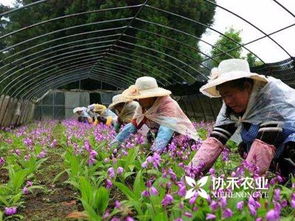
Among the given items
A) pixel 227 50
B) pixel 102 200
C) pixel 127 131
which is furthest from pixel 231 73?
pixel 227 50

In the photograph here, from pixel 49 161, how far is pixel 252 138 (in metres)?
3.56

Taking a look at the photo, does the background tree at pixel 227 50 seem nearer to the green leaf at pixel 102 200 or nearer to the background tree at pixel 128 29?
the background tree at pixel 128 29

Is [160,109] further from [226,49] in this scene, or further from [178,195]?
[226,49]

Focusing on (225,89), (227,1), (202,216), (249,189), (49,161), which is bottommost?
(49,161)

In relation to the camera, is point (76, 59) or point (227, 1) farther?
point (76, 59)

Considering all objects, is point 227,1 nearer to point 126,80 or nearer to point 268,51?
point 268,51

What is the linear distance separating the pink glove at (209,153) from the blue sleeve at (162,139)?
3.09ft

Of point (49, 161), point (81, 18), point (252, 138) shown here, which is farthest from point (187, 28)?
point (252, 138)

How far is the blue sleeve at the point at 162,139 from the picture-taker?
416cm

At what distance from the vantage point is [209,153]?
3.09 metres

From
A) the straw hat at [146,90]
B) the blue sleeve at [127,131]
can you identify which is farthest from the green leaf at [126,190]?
the blue sleeve at [127,131]

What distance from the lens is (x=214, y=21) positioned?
29375 mm

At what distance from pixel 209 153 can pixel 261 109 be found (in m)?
0.51

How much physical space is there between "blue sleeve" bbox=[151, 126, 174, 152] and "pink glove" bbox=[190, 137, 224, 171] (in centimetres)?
94
